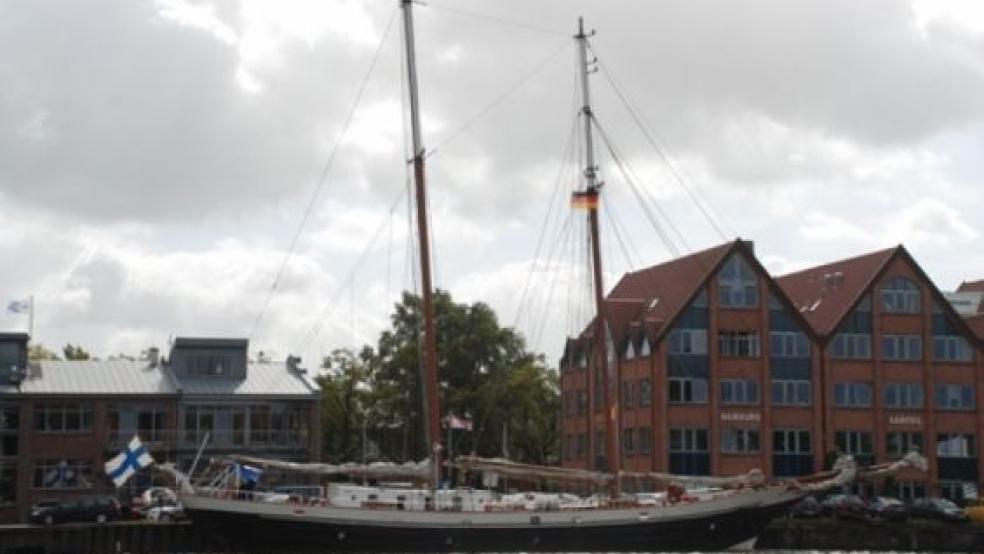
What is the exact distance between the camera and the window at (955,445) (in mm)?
100000

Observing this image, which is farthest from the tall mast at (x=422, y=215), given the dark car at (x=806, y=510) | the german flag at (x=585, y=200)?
the dark car at (x=806, y=510)

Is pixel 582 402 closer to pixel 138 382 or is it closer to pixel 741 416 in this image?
pixel 741 416

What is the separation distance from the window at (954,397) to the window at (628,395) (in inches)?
780

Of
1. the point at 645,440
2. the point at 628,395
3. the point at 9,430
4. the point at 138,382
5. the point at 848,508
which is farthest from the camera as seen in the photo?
the point at 628,395

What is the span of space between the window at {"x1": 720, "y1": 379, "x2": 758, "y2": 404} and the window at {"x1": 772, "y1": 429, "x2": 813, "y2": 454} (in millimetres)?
2646

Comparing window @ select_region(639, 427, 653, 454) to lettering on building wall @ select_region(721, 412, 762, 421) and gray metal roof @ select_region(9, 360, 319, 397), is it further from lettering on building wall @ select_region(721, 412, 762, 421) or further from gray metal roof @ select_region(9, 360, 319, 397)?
gray metal roof @ select_region(9, 360, 319, 397)

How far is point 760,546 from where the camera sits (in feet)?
243

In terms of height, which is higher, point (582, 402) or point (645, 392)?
point (645, 392)

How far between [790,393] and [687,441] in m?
7.81

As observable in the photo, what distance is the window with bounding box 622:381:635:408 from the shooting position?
328ft

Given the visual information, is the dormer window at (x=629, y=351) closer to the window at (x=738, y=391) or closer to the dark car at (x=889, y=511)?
the window at (x=738, y=391)

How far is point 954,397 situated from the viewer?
101m

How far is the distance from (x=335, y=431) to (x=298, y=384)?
26.4 metres

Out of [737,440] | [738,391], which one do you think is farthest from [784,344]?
[737,440]
